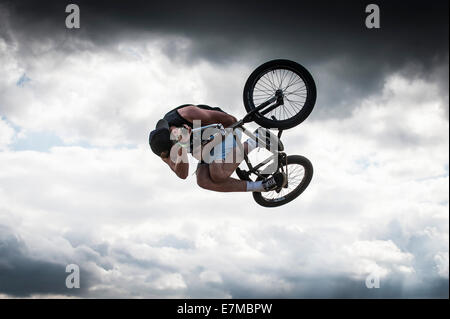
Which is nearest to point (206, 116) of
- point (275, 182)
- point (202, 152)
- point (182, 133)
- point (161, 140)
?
point (182, 133)

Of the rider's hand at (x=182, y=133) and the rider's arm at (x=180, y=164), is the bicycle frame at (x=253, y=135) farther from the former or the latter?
the rider's arm at (x=180, y=164)

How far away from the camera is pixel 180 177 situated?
7.46 metres

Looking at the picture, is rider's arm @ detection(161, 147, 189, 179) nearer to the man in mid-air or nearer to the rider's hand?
the man in mid-air

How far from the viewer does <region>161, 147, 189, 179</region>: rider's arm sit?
23.8ft

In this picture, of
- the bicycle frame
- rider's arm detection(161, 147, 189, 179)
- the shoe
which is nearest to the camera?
rider's arm detection(161, 147, 189, 179)

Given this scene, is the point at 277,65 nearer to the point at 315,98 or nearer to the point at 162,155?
the point at 315,98

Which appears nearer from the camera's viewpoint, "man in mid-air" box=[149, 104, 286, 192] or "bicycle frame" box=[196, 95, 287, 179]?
"man in mid-air" box=[149, 104, 286, 192]

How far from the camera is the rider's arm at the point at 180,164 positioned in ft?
23.8

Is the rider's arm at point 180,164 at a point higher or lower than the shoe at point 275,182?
higher

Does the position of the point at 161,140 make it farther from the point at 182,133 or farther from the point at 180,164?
the point at 180,164

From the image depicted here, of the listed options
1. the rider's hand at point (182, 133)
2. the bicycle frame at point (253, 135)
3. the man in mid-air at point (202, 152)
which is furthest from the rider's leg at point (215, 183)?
the rider's hand at point (182, 133)

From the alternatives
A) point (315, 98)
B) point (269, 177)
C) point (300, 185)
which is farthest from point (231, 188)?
point (315, 98)

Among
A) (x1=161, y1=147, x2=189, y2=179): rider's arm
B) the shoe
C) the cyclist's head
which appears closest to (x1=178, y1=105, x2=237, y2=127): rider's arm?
the cyclist's head

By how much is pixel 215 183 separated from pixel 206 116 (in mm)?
1272
